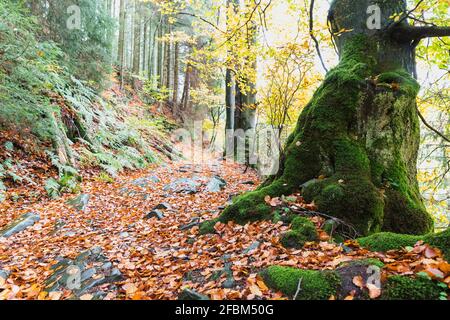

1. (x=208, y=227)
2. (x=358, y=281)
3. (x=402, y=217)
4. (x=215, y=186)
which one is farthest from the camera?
(x=215, y=186)

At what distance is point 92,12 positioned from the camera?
10.2 meters

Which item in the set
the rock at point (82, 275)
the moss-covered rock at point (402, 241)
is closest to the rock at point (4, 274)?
the rock at point (82, 275)

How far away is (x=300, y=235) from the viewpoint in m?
Answer: 3.33

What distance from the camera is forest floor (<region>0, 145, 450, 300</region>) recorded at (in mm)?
2869

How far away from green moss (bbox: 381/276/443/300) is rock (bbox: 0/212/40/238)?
19.4 ft

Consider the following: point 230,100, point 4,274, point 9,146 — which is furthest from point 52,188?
point 230,100

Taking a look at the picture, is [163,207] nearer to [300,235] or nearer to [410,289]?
[300,235]

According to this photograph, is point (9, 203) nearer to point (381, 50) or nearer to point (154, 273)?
point (154, 273)

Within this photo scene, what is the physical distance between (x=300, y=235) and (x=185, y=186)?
4.95 meters

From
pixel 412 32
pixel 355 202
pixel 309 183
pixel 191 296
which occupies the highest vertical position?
pixel 412 32

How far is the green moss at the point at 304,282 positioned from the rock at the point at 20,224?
4943mm

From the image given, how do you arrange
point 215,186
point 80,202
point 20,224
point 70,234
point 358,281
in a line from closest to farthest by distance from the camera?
point 358,281
point 70,234
point 20,224
point 80,202
point 215,186

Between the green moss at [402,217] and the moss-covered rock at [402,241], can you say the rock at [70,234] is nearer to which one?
the moss-covered rock at [402,241]
